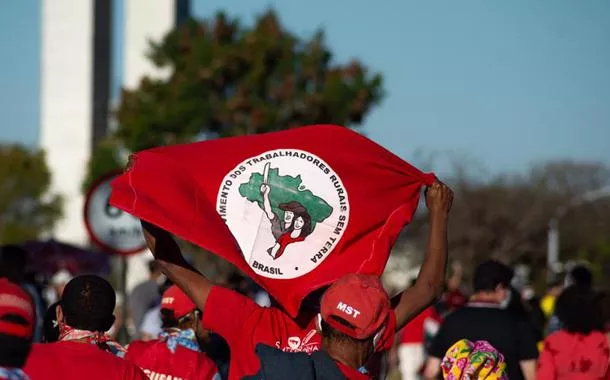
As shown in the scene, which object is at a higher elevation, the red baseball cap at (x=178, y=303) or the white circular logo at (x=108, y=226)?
the white circular logo at (x=108, y=226)

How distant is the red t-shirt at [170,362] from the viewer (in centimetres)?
717

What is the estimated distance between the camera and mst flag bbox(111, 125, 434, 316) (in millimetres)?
6234

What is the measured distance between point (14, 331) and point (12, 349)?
3.2 inches

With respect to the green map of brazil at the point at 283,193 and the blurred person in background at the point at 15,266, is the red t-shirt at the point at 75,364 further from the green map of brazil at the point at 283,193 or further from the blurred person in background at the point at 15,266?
the blurred person in background at the point at 15,266

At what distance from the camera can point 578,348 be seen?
29.6 ft

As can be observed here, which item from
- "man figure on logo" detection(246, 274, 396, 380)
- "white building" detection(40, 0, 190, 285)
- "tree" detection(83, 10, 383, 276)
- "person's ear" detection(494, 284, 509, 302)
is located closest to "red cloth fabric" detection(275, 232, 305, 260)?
"man figure on logo" detection(246, 274, 396, 380)

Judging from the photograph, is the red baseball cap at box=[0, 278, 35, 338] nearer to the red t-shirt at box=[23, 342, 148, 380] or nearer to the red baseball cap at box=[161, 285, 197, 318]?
the red t-shirt at box=[23, 342, 148, 380]

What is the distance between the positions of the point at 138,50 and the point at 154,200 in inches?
2459

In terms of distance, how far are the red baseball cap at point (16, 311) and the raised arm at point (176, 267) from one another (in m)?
1.28

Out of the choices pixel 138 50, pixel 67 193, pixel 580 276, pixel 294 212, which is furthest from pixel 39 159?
pixel 294 212

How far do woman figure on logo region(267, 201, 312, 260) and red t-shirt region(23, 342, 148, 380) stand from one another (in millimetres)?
1024

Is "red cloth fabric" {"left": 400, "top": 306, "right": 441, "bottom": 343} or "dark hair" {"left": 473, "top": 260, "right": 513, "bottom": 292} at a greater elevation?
"dark hair" {"left": 473, "top": 260, "right": 513, "bottom": 292}

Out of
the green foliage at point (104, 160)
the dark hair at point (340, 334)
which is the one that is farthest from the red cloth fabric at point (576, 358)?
the green foliage at point (104, 160)

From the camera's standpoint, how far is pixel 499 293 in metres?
9.48
